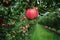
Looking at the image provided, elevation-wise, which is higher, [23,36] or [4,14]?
[4,14]

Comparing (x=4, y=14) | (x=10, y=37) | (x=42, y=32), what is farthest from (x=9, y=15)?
(x=42, y=32)

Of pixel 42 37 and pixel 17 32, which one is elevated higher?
pixel 42 37

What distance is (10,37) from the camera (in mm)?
2898

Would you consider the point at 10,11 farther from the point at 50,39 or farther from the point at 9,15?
the point at 50,39

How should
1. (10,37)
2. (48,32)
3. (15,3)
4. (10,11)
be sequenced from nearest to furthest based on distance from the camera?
1. (48,32)
2. (15,3)
3. (10,11)
4. (10,37)

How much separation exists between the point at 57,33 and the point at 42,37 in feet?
0.09

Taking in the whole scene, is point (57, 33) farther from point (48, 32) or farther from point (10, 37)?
point (10, 37)

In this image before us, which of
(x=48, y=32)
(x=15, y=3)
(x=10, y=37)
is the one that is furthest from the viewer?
(x=10, y=37)

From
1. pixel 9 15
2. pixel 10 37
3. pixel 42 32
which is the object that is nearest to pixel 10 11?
pixel 9 15

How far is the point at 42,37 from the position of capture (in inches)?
12.3

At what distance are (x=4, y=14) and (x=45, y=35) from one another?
1.77m

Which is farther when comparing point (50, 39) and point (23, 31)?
point (23, 31)

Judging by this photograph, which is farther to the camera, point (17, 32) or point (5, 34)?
point (17, 32)

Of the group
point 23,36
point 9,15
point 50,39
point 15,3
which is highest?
point 50,39
